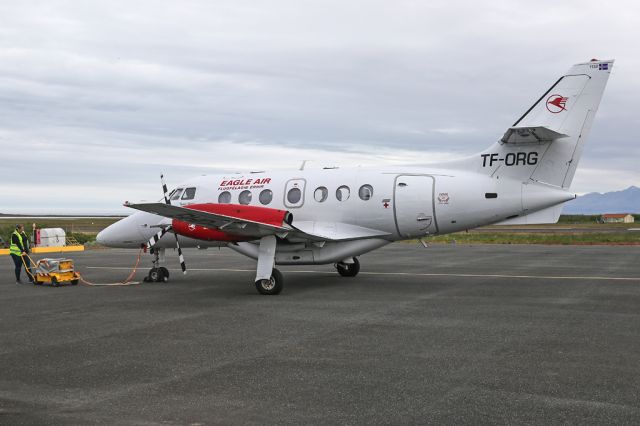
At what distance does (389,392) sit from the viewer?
7012 mm

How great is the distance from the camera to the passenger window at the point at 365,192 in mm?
17625

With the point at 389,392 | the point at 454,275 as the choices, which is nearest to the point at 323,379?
the point at 389,392

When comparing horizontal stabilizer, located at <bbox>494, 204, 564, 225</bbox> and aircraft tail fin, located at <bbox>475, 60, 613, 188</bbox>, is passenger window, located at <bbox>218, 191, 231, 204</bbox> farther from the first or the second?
horizontal stabilizer, located at <bbox>494, 204, 564, 225</bbox>

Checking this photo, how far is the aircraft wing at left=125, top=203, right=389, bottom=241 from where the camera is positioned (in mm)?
15711

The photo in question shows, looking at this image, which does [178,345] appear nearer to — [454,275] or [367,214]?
[367,214]

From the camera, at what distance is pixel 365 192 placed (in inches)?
697

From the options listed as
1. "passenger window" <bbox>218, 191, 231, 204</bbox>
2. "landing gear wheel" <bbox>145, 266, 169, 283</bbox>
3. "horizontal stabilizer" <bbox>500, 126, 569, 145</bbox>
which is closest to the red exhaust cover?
"passenger window" <bbox>218, 191, 231, 204</bbox>

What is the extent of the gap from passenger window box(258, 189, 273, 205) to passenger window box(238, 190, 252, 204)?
432mm

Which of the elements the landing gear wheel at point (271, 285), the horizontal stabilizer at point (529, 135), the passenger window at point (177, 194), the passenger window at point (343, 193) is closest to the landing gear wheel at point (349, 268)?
the passenger window at point (343, 193)

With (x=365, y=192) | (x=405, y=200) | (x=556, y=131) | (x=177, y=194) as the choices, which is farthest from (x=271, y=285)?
(x=556, y=131)

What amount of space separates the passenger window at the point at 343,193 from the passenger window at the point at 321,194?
0.37 metres

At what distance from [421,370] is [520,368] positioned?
53.0 inches

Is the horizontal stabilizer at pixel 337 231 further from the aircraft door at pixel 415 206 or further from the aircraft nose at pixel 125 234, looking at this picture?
the aircraft nose at pixel 125 234

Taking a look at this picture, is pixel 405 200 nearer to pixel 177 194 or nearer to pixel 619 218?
pixel 177 194
